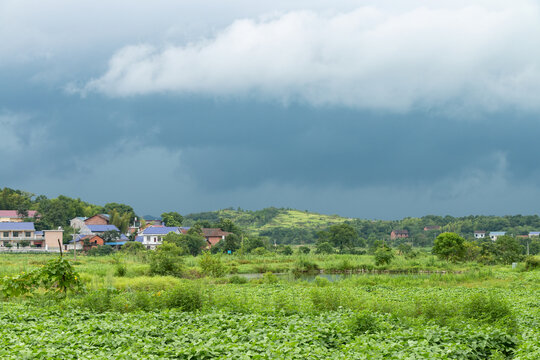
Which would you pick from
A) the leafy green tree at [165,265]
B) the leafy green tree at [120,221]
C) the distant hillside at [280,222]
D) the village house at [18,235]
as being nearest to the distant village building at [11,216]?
the village house at [18,235]

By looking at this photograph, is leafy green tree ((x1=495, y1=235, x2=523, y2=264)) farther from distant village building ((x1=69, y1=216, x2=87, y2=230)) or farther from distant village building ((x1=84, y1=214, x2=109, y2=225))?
distant village building ((x1=84, y1=214, x2=109, y2=225))

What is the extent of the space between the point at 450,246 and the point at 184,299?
33.8 m

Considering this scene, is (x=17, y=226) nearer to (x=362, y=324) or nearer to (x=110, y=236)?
(x=110, y=236)

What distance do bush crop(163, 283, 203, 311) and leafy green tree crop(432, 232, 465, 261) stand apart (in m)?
33.0

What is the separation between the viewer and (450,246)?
139 feet

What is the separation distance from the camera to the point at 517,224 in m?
108

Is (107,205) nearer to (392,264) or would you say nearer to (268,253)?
(268,253)

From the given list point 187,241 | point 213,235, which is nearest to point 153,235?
point 213,235

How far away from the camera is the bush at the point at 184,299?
45.5 feet

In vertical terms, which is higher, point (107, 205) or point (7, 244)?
point (107, 205)

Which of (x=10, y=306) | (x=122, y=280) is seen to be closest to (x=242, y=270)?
(x=122, y=280)

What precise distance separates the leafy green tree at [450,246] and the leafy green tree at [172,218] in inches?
2187

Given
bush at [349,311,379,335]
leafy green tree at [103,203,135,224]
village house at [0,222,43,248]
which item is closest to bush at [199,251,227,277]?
bush at [349,311,379,335]

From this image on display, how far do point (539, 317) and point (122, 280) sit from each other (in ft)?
65.2
